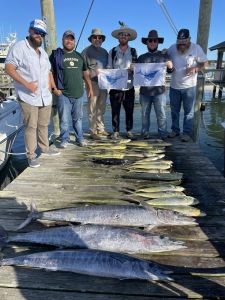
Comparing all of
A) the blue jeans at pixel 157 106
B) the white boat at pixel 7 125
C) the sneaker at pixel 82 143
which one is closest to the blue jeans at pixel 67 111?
the sneaker at pixel 82 143

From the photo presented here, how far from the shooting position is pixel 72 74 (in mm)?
6137

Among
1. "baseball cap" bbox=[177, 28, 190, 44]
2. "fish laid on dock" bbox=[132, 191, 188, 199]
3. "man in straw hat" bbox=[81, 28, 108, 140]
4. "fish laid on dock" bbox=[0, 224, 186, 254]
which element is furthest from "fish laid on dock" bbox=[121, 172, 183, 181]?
"baseball cap" bbox=[177, 28, 190, 44]

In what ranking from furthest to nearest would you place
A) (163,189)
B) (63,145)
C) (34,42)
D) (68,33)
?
1. (63,145)
2. (68,33)
3. (34,42)
4. (163,189)

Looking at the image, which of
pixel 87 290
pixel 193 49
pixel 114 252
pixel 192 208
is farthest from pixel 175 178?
pixel 193 49

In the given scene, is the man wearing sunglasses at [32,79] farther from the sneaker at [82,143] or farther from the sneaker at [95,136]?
the sneaker at [95,136]

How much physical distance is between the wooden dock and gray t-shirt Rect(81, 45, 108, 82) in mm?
2023

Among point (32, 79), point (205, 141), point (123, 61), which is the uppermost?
point (123, 61)

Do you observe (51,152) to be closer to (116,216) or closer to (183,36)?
(116,216)

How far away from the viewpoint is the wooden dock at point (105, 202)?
254 centimetres

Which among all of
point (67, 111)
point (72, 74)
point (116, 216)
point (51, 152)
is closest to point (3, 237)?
point (116, 216)

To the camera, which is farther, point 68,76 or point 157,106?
point 157,106

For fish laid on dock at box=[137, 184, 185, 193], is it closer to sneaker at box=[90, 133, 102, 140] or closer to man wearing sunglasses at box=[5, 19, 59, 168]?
man wearing sunglasses at box=[5, 19, 59, 168]

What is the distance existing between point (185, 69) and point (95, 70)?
1.91 meters

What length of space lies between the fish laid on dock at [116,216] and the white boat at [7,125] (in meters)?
4.42
